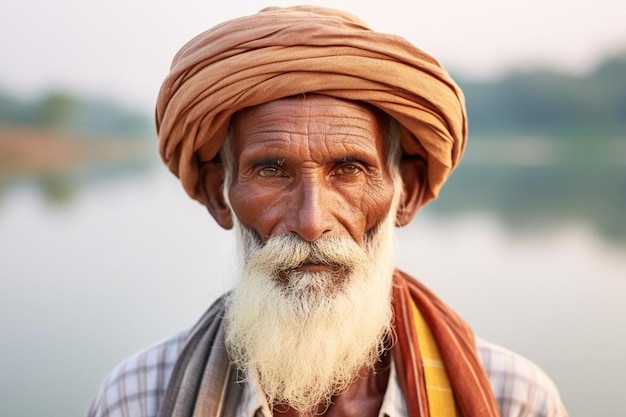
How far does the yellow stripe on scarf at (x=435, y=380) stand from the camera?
1499 millimetres

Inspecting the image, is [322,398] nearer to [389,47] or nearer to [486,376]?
[486,376]

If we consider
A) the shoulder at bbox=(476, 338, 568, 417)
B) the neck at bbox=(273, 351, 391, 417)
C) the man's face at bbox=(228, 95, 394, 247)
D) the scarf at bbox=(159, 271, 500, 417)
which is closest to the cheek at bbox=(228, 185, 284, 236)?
the man's face at bbox=(228, 95, 394, 247)

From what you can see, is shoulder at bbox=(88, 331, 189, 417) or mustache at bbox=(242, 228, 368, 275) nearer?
mustache at bbox=(242, 228, 368, 275)

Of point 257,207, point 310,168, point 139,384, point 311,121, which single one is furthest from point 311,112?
point 139,384

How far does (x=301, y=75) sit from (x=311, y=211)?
11.3 inches

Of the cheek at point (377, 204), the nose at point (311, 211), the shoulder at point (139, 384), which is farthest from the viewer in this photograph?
the shoulder at point (139, 384)

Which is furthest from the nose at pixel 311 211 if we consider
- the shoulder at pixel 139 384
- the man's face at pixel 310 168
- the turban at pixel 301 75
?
the shoulder at pixel 139 384

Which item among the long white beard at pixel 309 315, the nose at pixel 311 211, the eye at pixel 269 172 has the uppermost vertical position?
the eye at pixel 269 172

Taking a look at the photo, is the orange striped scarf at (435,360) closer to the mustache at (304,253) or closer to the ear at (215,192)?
the mustache at (304,253)

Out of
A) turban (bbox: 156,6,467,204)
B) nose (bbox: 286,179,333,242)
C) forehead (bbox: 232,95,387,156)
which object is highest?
turban (bbox: 156,6,467,204)

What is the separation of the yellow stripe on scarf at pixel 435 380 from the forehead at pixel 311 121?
0.48 m

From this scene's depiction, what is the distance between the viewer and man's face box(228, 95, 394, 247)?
1.45 metres

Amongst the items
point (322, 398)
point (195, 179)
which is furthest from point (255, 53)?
point (322, 398)

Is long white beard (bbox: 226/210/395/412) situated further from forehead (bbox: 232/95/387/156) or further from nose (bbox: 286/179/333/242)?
forehead (bbox: 232/95/387/156)
